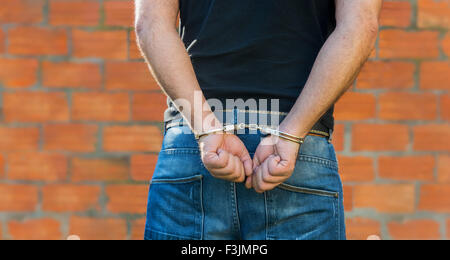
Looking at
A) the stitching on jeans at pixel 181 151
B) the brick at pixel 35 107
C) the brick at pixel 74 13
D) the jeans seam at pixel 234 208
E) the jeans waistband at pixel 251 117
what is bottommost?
the jeans seam at pixel 234 208

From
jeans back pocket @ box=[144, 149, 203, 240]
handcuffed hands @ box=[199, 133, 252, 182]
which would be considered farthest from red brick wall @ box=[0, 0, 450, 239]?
handcuffed hands @ box=[199, 133, 252, 182]

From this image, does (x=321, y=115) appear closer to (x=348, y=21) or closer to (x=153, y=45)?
(x=348, y=21)

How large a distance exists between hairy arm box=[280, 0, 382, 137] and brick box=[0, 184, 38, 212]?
1.29 m

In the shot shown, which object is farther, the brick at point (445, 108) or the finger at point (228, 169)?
the brick at point (445, 108)

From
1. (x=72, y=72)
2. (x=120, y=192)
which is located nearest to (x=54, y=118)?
(x=72, y=72)

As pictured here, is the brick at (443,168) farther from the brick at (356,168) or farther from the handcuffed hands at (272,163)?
the handcuffed hands at (272,163)

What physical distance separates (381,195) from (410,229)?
0.61ft

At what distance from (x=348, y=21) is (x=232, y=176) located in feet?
1.31

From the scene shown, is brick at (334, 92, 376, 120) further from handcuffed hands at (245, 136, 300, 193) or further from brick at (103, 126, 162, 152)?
handcuffed hands at (245, 136, 300, 193)

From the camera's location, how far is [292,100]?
959 mm

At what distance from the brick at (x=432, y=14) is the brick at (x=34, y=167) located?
5.02 ft

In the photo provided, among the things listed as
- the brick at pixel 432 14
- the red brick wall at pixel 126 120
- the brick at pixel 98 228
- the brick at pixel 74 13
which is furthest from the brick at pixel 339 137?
the brick at pixel 74 13

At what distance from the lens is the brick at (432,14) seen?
1.76m

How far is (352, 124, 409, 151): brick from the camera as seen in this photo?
177 centimetres
